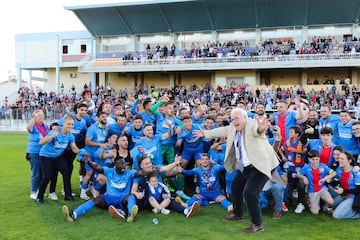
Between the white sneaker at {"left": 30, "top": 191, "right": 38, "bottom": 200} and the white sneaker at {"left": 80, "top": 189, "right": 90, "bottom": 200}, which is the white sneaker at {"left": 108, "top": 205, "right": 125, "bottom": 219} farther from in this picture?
the white sneaker at {"left": 30, "top": 191, "right": 38, "bottom": 200}

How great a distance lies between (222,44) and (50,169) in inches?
1126

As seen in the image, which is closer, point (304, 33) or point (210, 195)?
point (210, 195)

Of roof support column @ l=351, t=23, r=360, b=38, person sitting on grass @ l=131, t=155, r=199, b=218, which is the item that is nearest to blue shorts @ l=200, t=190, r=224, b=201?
person sitting on grass @ l=131, t=155, r=199, b=218

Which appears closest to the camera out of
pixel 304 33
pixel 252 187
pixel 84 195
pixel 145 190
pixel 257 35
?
pixel 252 187

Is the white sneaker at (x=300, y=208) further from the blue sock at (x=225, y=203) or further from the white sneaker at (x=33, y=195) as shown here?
the white sneaker at (x=33, y=195)

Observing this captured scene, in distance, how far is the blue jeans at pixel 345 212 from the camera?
20.2 feet

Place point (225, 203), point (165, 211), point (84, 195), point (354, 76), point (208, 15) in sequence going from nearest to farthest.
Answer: point (165, 211), point (225, 203), point (84, 195), point (354, 76), point (208, 15)

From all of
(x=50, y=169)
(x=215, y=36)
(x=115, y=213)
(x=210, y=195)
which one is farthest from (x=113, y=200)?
(x=215, y=36)

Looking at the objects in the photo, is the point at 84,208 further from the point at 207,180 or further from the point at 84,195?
the point at 207,180

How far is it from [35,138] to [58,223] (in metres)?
2.08

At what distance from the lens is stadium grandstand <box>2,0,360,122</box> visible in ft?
100

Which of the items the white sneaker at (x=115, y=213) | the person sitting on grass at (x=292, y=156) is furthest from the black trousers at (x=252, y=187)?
the white sneaker at (x=115, y=213)

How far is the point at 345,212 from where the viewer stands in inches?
243

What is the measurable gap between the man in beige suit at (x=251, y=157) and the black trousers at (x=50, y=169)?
3189 mm
